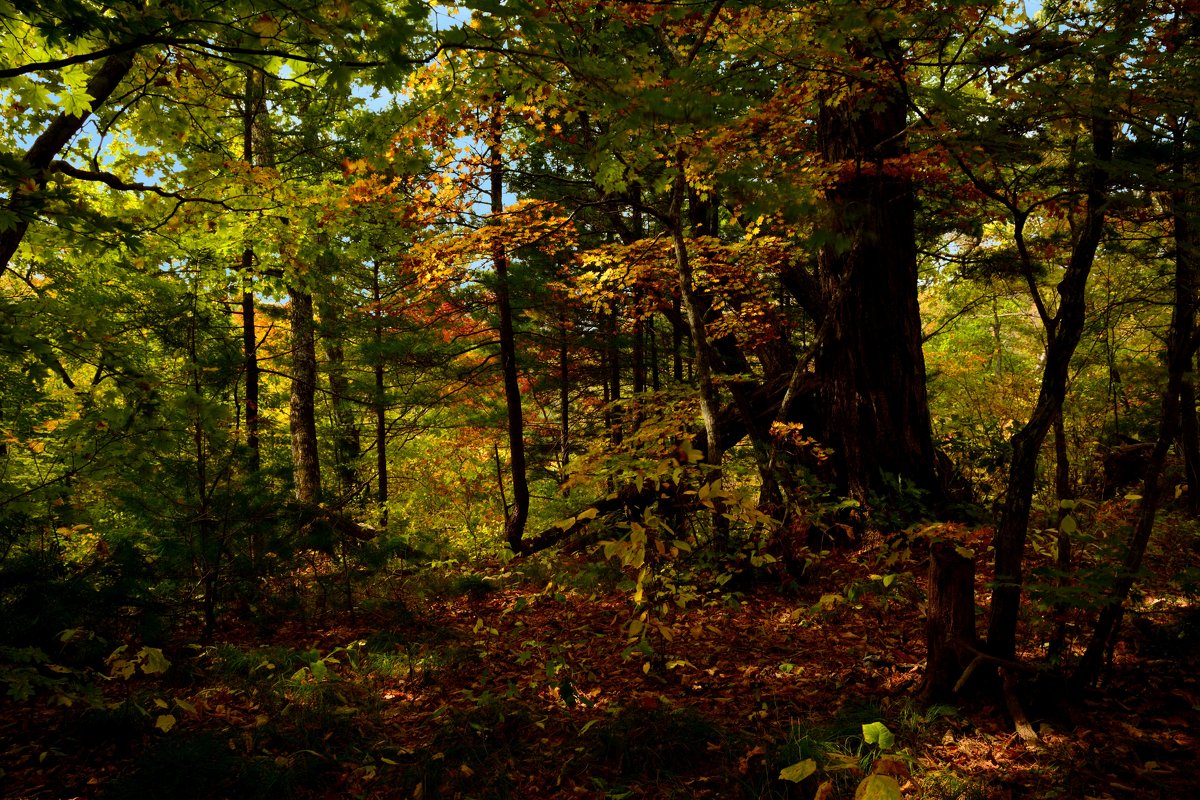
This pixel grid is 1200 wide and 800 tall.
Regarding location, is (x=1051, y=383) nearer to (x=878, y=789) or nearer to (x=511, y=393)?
(x=878, y=789)

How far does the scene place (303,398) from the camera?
32.2 feet

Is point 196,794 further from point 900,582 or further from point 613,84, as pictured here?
point 900,582

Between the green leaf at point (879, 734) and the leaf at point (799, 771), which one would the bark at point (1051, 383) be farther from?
the leaf at point (799, 771)

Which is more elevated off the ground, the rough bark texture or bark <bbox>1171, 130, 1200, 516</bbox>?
bark <bbox>1171, 130, 1200, 516</bbox>

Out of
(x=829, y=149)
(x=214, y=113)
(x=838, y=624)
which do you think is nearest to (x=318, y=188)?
(x=214, y=113)

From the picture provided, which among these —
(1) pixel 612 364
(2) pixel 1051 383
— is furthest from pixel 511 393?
(2) pixel 1051 383

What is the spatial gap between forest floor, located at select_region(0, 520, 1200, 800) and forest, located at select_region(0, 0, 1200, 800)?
28 millimetres

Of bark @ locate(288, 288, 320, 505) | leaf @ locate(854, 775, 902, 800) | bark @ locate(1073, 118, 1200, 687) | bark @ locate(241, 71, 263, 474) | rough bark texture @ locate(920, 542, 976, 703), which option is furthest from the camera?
bark @ locate(288, 288, 320, 505)

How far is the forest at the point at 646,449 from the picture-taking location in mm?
2873

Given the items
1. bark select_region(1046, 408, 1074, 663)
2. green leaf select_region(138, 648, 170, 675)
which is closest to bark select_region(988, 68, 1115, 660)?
bark select_region(1046, 408, 1074, 663)

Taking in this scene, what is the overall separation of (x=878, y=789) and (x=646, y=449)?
13.5ft

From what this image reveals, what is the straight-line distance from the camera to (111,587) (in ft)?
14.1

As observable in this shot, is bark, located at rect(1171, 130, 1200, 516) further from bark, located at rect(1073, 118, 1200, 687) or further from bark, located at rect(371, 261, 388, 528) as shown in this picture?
bark, located at rect(371, 261, 388, 528)

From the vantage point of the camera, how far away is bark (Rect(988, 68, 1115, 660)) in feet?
9.48
